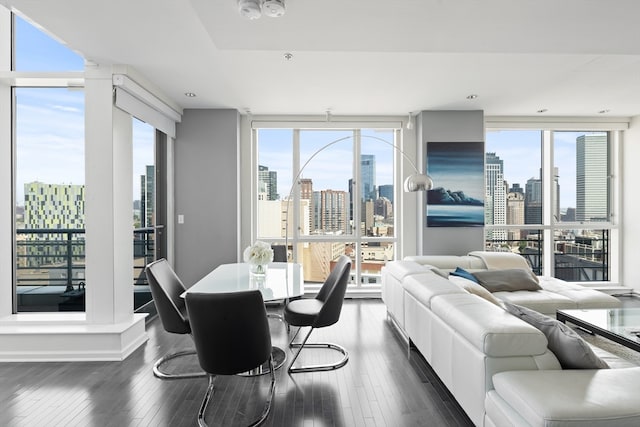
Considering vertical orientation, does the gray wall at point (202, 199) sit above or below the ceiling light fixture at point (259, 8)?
below

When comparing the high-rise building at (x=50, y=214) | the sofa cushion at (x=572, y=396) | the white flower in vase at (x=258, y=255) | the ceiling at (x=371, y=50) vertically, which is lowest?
the sofa cushion at (x=572, y=396)

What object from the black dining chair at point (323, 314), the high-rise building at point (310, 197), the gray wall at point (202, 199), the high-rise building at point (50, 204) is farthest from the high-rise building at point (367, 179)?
the high-rise building at point (50, 204)

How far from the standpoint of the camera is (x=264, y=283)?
2.94 m

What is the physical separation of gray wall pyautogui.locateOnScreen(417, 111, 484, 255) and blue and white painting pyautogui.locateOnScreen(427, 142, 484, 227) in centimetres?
8

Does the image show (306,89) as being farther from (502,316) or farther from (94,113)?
(502,316)

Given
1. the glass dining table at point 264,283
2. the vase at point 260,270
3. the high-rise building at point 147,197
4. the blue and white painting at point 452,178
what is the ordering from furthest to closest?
1. the blue and white painting at point 452,178
2. the high-rise building at point 147,197
3. the vase at point 260,270
4. the glass dining table at point 264,283

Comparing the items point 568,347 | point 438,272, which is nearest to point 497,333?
point 568,347

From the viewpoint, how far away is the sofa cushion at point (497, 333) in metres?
1.75

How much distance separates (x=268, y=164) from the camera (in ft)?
17.7

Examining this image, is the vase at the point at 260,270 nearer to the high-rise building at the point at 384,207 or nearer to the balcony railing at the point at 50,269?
the balcony railing at the point at 50,269

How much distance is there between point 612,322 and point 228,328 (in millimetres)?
2977

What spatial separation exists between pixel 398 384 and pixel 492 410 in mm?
1039

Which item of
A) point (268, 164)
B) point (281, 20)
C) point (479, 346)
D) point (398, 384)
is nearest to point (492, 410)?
point (479, 346)

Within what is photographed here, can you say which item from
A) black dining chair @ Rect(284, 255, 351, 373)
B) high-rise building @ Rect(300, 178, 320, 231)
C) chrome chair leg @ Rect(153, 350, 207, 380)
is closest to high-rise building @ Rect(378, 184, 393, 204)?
high-rise building @ Rect(300, 178, 320, 231)
